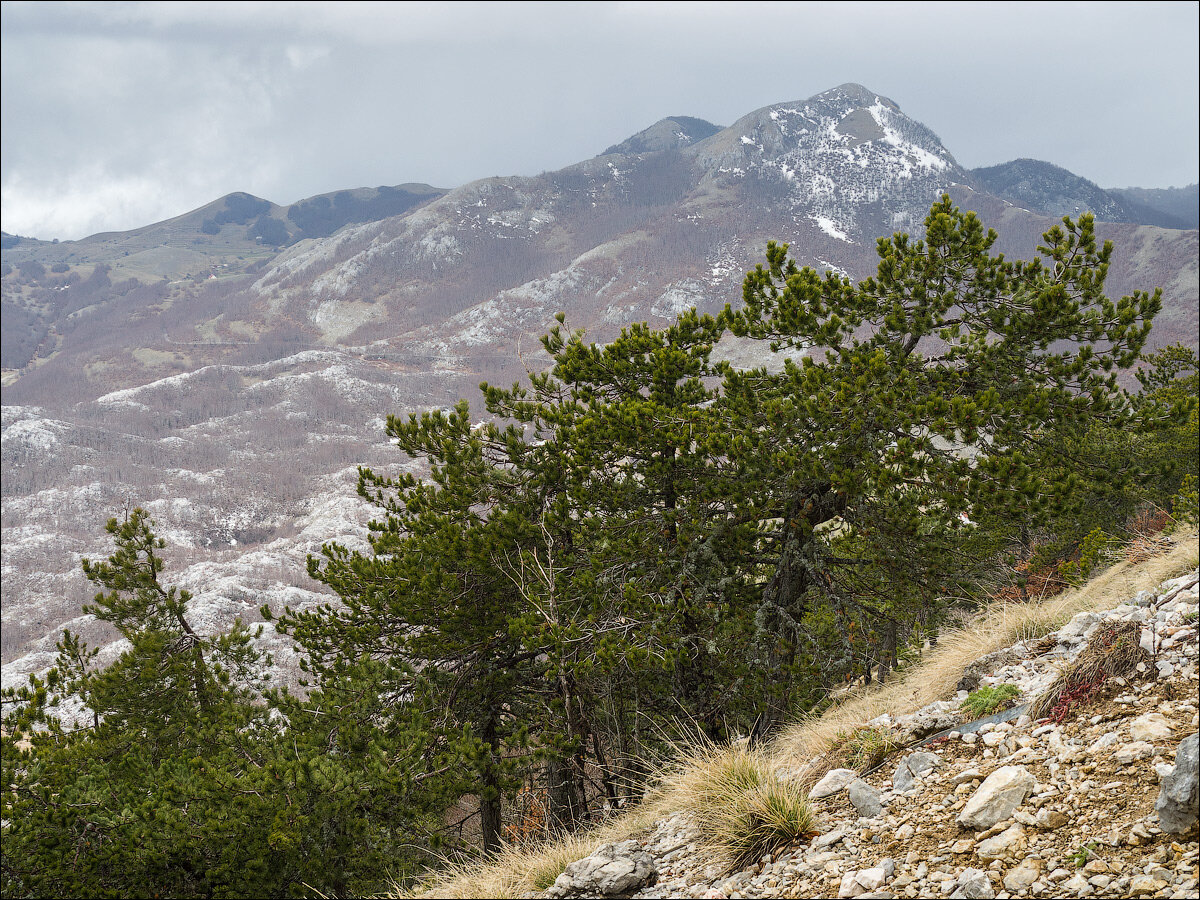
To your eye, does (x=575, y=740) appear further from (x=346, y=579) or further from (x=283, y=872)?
(x=346, y=579)

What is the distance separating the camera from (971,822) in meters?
3.45

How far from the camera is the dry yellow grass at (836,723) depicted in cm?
505

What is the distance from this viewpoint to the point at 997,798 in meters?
3.45

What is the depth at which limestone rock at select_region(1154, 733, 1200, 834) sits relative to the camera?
2717 millimetres

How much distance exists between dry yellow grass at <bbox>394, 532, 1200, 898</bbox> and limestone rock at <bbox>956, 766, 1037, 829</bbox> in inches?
69.4

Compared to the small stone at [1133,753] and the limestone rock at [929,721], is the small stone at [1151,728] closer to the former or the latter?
the small stone at [1133,753]

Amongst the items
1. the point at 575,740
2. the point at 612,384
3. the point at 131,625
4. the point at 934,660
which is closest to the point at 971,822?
the point at 934,660

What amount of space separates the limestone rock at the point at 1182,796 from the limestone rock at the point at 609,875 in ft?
9.42

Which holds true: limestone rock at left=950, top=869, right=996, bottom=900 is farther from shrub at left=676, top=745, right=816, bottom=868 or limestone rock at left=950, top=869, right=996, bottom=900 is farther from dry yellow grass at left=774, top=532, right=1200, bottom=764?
dry yellow grass at left=774, top=532, right=1200, bottom=764

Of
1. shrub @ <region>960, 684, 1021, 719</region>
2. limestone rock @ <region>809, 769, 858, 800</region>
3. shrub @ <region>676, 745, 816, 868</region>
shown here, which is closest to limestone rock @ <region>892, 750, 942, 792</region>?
limestone rock @ <region>809, 769, 858, 800</region>

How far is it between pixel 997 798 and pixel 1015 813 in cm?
11

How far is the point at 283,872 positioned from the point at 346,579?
5036 mm

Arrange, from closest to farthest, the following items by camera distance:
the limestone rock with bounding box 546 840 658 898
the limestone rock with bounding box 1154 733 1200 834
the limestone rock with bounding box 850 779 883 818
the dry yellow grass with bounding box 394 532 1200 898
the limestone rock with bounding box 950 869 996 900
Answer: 1. the limestone rock with bounding box 1154 733 1200 834
2. the limestone rock with bounding box 950 869 996 900
3. the limestone rock with bounding box 850 779 883 818
4. the limestone rock with bounding box 546 840 658 898
5. the dry yellow grass with bounding box 394 532 1200 898

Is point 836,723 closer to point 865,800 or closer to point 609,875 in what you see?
point 865,800
